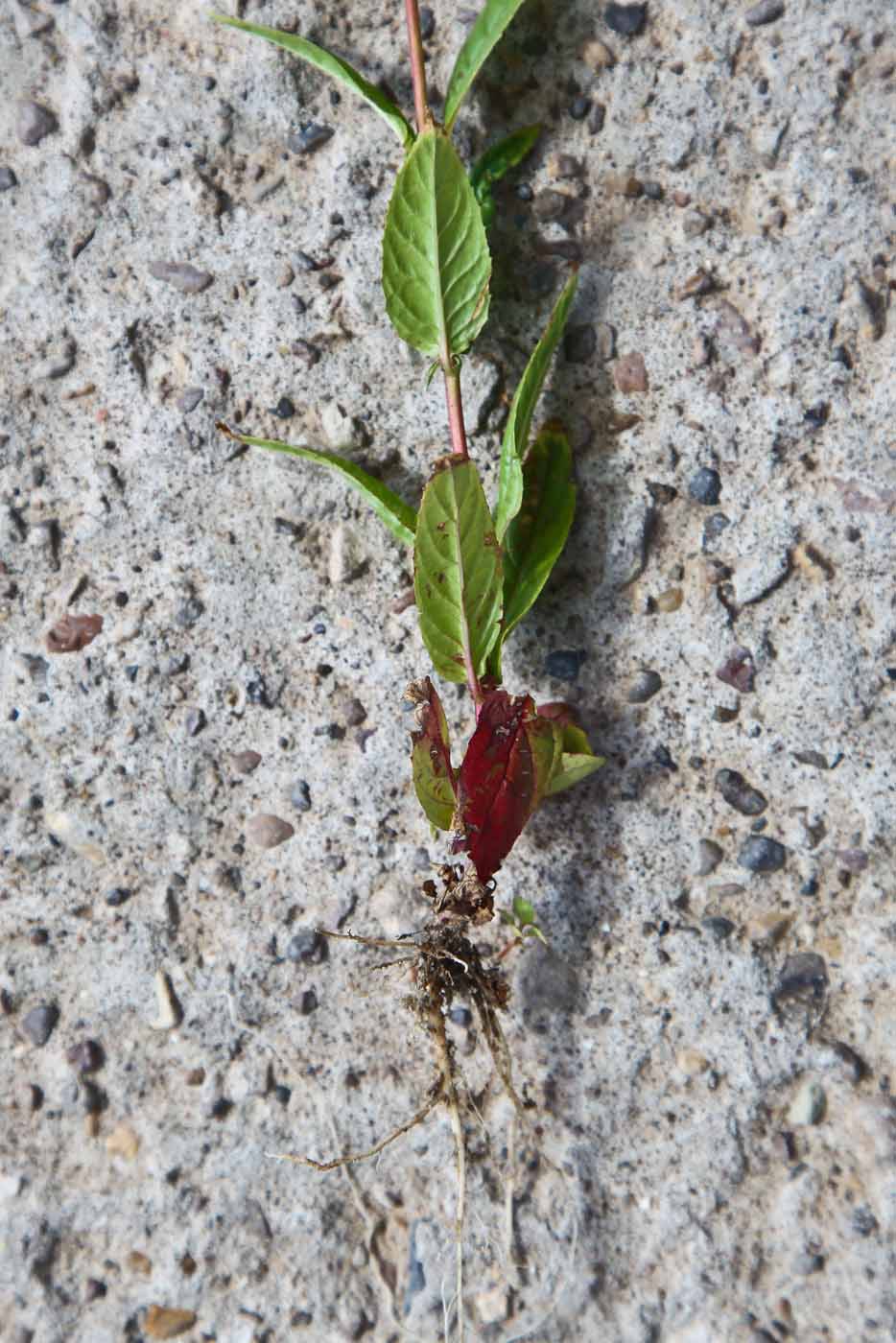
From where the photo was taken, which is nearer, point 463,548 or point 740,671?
point 463,548

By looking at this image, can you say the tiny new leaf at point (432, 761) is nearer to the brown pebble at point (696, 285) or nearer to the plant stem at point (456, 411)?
the plant stem at point (456, 411)

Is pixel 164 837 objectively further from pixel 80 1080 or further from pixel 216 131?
pixel 216 131

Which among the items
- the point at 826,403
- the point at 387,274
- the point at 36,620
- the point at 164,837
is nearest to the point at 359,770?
the point at 164,837

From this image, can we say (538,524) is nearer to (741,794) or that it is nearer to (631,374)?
(631,374)

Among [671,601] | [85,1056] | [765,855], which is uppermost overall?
[671,601]

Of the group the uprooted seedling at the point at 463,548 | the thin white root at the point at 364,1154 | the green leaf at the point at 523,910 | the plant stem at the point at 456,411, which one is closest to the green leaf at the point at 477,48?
the uprooted seedling at the point at 463,548

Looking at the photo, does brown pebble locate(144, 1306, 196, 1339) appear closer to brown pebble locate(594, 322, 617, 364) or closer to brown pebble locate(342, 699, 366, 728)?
brown pebble locate(342, 699, 366, 728)

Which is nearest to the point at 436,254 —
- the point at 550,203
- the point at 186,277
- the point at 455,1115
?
the point at 550,203
